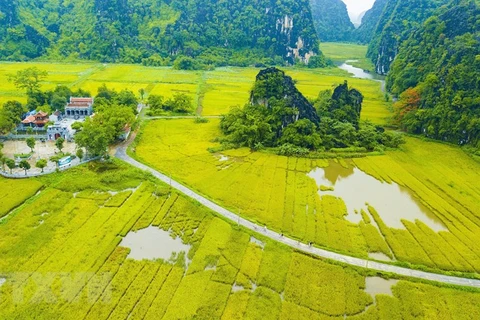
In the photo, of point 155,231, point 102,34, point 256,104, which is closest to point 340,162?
point 256,104

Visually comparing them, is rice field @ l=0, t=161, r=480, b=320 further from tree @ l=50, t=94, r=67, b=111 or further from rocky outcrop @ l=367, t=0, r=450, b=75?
rocky outcrop @ l=367, t=0, r=450, b=75

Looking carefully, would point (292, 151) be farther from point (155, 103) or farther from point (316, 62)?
point (316, 62)

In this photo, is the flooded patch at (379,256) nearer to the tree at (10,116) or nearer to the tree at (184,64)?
the tree at (10,116)

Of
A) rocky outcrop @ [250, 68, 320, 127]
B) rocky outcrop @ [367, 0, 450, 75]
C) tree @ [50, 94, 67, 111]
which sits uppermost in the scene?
rocky outcrop @ [367, 0, 450, 75]

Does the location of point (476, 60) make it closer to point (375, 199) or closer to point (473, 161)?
point (473, 161)

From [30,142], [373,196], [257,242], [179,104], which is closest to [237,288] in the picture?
[257,242]

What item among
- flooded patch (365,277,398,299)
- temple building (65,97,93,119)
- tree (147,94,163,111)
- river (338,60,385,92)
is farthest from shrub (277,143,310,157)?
river (338,60,385,92)
